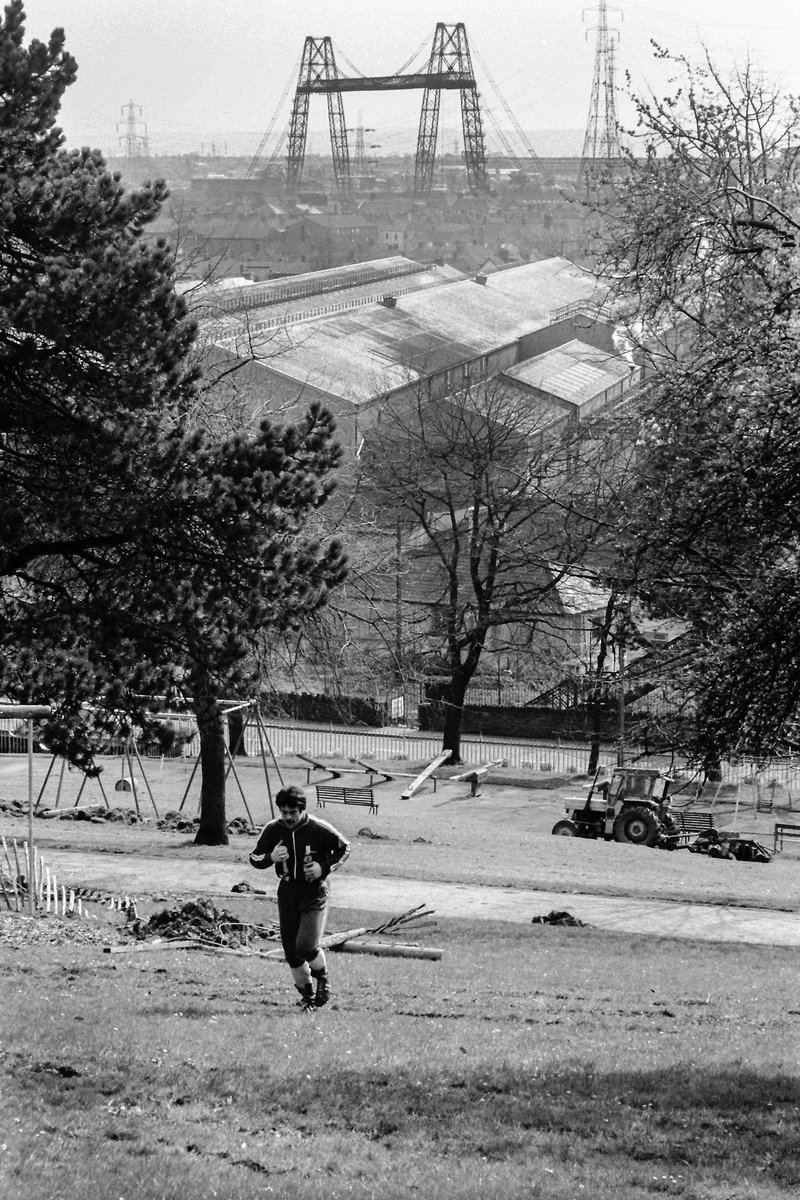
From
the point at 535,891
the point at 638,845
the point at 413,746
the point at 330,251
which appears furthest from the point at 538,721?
the point at 330,251

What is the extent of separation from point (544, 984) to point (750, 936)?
213 inches

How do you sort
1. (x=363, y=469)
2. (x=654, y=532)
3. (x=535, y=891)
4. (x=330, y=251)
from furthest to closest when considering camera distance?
1. (x=330, y=251)
2. (x=363, y=469)
3. (x=535, y=891)
4. (x=654, y=532)

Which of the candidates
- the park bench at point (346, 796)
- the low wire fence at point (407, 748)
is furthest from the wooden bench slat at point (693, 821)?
the low wire fence at point (407, 748)

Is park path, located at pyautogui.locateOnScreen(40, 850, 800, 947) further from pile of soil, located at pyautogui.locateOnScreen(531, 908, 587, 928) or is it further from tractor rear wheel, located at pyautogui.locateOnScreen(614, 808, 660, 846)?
tractor rear wheel, located at pyautogui.locateOnScreen(614, 808, 660, 846)

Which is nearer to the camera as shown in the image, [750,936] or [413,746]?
[750,936]

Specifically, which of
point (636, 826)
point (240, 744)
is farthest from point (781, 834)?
point (240, 744)

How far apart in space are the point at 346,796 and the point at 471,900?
38.9ft

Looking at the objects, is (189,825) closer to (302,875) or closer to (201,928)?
(201,928)

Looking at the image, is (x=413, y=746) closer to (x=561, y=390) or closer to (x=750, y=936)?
(x=750, y=936)

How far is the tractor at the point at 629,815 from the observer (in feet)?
91.7

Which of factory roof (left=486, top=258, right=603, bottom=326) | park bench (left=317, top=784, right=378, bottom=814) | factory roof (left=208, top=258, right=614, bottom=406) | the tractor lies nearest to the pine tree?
the tractor

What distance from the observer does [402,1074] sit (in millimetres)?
8609

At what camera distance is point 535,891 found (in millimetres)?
19531

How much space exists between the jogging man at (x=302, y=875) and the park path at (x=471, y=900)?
632 centimetres
